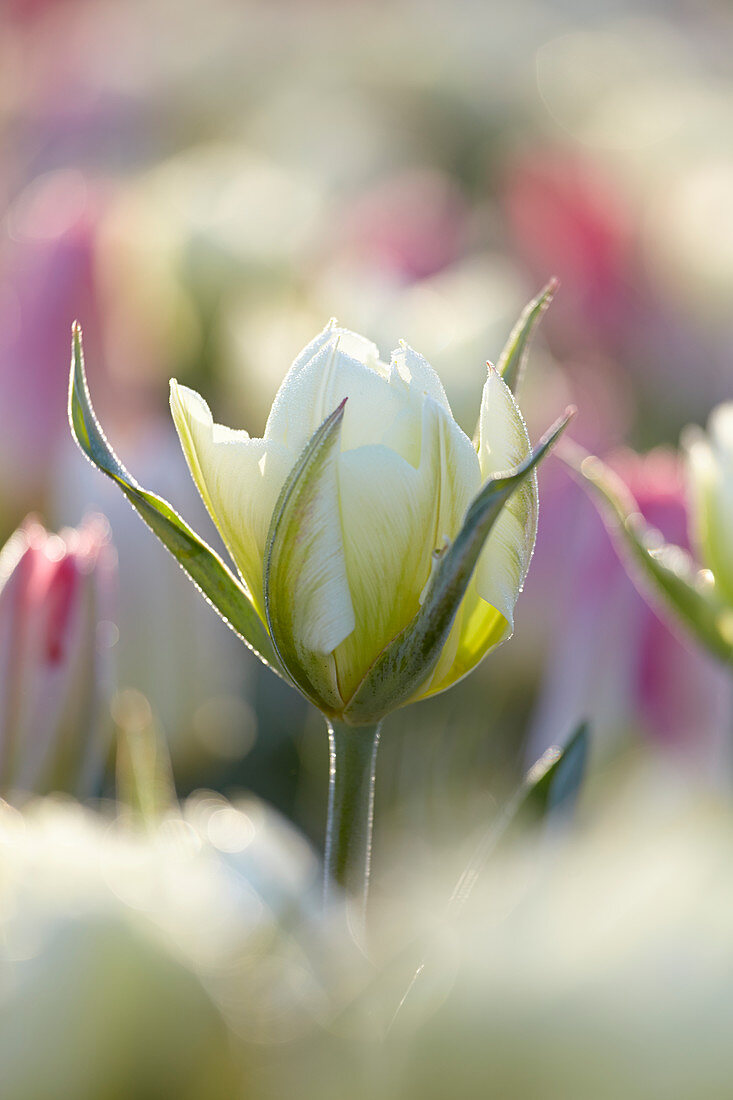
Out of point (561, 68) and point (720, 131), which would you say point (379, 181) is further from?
point (561, 68)

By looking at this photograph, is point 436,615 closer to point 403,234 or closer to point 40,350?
point 40,350

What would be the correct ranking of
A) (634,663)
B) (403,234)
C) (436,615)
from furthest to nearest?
(403,234) < (634,663) < (436,615)

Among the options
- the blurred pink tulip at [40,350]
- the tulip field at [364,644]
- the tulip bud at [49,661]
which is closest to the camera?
the tulip field at [364,644]

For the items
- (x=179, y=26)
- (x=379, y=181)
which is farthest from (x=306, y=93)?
(x=179, y=26)

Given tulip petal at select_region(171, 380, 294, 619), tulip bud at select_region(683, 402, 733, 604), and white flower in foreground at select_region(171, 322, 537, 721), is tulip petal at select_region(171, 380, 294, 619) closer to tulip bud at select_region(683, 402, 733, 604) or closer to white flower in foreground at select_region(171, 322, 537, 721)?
white flower in foreground at select_region(171, 322, 537, 721)

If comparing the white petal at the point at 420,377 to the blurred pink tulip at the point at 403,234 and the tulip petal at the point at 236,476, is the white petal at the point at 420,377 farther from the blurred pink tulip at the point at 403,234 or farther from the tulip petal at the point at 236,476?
the blurred pink tulip at the point at 403,234

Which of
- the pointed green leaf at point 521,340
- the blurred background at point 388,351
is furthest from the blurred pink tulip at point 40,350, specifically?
the pointed green leaf at point 521,340

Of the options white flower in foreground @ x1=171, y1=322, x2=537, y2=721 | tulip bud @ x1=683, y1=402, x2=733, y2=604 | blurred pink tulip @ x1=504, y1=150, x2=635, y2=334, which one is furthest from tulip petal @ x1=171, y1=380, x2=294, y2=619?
blurred pink tulip @ x1=504, y1=150, x2=635, y2=334

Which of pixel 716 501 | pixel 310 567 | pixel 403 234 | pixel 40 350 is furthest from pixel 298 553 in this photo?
pixel 403 234

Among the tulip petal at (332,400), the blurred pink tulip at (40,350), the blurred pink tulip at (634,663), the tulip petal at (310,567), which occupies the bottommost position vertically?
the blurred pink tulip at (634,663)
